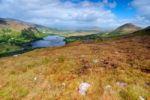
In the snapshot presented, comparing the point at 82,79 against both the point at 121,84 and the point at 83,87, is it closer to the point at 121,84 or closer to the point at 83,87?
the point at 83,87

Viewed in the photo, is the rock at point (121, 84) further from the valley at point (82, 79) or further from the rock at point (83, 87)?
the rock at point (83, 87)

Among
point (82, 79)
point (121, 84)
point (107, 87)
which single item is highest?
point (121, 84)

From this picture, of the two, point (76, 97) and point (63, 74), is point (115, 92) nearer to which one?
point (76, 97)

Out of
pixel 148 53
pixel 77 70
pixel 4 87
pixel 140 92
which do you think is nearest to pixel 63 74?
pixel 77 70

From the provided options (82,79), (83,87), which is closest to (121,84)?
(83,87)

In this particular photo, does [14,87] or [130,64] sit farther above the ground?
[130,64]

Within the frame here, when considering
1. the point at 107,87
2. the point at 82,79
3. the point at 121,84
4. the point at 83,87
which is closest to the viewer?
the point at 107,87

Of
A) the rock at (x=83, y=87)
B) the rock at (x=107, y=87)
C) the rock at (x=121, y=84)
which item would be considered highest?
the rock at (x=121, y=84)

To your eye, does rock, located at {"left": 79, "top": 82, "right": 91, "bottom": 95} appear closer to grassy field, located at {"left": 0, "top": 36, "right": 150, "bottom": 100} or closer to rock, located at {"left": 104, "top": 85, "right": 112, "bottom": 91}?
grassy field, located at {"left": 0, "top": 36, "right": 150, "bottom": 100}

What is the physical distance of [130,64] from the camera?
42000 millimetres

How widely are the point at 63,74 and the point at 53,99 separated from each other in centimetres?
847

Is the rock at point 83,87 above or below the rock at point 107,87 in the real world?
below

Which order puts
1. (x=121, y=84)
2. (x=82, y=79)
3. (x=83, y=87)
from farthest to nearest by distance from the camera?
(x=82, y=79) → (x=83, y=87) → (x=121, y=84)

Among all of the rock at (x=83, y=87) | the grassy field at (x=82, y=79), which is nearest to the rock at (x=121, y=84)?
the grassy field at (x=82, y=79)
